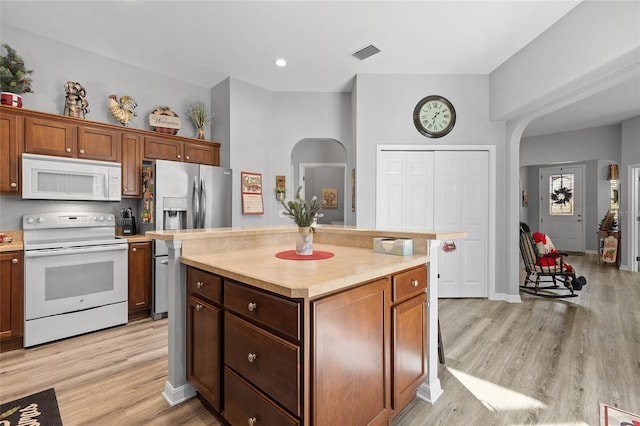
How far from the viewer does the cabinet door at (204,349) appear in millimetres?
1654

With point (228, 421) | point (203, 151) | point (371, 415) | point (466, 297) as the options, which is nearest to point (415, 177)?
point (466, 297)

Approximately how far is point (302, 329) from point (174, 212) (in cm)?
297

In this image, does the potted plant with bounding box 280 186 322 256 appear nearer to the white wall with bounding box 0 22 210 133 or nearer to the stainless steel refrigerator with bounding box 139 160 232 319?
the stainless steel refrigerator with bounding box 139 160 232 319

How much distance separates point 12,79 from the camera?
2.91 metres

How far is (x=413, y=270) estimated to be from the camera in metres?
1.81

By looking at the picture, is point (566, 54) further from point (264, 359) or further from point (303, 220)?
point (264, 359)

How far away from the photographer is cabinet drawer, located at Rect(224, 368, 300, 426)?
1.29 meters

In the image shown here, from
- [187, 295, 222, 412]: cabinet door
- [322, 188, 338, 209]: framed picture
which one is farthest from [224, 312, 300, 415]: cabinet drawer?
[322, 188, 338, 209]: framed picture

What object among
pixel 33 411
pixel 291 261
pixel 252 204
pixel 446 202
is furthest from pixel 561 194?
pixel 33 411

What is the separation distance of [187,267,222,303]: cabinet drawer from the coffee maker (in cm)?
186

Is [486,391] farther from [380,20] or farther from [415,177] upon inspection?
[380,20]

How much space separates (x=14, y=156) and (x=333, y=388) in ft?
11.5

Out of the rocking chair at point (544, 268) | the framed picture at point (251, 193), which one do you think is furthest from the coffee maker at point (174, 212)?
the rocking chair at point (544, 268)

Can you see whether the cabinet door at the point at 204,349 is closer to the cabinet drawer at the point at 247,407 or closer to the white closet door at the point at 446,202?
the cabinet drawer at the point at 247,407
